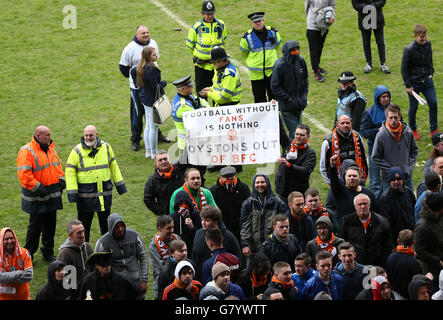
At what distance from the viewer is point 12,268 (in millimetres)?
10203

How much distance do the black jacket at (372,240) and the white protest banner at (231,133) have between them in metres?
2.35

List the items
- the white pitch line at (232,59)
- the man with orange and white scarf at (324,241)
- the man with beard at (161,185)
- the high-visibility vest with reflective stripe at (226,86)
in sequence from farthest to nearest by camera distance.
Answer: the white pitch line at (232,59)
the high-visibility vest with reflective stripe at (226,86)
the man with beard at (161,185)
the man with orange and white scarf at (324,241)

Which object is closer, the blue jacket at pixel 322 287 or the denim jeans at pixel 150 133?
the blue jacket at pixel 322 287

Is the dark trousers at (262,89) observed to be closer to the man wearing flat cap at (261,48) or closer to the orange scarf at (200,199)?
the man wearing flat cap at (261,48)

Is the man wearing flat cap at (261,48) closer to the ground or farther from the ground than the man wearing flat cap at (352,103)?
farther from the ground

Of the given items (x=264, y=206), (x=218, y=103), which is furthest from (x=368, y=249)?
(x=218, y=103)

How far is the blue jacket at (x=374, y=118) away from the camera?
42.3ft

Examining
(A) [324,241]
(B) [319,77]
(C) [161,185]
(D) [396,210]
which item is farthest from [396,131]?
(B) [319,77]

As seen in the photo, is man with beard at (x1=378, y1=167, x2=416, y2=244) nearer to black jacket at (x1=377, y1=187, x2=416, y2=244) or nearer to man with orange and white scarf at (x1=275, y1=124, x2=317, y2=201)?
black jacket at (x1=377, y1=187, x2=416, y2=244)

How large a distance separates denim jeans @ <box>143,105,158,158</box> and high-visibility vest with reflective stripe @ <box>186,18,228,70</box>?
6.07ft

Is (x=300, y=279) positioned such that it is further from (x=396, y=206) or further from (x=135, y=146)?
(x=135, y=146)

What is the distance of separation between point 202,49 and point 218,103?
2541mm

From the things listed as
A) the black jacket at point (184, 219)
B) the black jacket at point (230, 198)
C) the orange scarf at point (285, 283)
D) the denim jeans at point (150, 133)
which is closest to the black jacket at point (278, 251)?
the orange scarf at point (285, 283)

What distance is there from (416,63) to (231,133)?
14.6 ft
